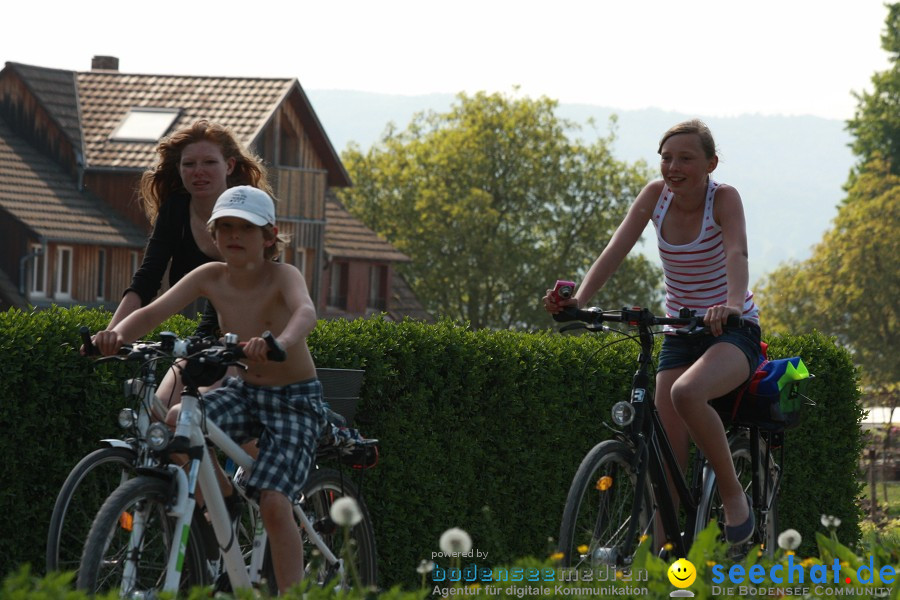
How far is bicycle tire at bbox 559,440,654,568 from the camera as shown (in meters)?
6.31

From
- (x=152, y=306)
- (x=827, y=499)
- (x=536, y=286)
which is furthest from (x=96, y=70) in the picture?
(x=152, y=306)

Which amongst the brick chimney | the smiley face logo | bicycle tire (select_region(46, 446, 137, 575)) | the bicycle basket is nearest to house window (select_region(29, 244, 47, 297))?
the brick chimney


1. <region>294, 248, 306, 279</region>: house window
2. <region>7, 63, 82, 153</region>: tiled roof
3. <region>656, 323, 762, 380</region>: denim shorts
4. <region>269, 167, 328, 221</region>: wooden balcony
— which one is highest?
<region>7, 63, 82, 153</region>: tiled roof

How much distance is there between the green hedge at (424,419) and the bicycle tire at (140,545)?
1.83m

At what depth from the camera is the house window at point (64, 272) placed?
48.5 meters

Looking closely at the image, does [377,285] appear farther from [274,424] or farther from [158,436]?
[158,436]

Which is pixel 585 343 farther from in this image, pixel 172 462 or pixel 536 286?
pixel 536 286

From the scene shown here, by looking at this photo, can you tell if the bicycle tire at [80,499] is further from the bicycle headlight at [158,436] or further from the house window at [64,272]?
the house window at [64,272]

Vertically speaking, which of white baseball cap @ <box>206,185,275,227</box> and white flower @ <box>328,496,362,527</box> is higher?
white baseball cap @ <box>206,185,275,227</box>

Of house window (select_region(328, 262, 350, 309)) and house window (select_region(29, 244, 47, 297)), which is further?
house window (select_region(328, 262, 350, 309))

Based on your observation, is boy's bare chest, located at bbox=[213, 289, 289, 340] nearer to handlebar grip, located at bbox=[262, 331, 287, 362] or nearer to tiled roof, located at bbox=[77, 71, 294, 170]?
handlebar grip, located at bbox=[262, 331, 287, 362]

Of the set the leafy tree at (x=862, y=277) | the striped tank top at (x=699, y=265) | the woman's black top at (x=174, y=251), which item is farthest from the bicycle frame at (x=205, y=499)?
the leafy tree at (x=862, y=277)

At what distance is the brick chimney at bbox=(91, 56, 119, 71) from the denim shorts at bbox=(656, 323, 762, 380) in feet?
172

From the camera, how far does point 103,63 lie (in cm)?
5750
